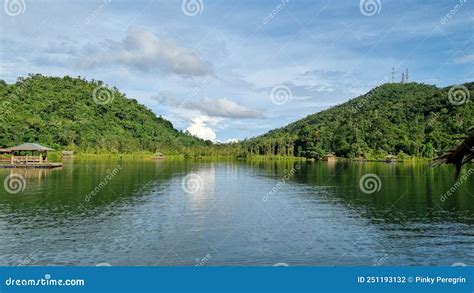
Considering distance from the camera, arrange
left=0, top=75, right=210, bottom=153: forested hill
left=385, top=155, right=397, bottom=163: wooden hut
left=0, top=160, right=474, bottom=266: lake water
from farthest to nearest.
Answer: left=385, top=155, right=397, bottom=163: wooden hut < left=0, top=75, right=210, bottom=153: forested hill < left=0, top=160, right=474, bottom=266: lake water

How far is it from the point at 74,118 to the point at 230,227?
4837 inches

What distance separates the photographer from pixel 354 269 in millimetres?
15484

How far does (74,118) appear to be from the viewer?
135 meters

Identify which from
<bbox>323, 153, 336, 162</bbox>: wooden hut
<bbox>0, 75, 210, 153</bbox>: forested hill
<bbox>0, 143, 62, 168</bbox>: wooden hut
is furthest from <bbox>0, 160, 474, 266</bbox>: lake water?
<bbox>323, 153, 336, 162</bbox>: wooden hut

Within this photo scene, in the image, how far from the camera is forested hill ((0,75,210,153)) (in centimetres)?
9212

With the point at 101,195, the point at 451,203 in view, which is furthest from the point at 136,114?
the point at 451,203

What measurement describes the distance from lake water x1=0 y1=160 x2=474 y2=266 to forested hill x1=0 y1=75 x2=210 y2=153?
57820 millimetres

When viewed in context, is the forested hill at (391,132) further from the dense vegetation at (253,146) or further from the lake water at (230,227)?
the lake water at (230,227)

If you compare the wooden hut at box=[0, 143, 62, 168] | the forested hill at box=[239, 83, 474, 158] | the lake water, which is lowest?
the lake water

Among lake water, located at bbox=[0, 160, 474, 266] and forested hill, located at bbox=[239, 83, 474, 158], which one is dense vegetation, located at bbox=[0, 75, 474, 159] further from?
lake water, located at bbox=[0, 160, 474, 266]

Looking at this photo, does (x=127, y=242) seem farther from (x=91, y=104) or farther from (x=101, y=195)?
(x=91, y=104)

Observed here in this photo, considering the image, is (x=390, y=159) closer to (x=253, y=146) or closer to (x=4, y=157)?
(x=253, y=146)

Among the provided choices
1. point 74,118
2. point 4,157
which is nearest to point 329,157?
point 74,118

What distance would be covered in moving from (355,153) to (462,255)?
114 meters
